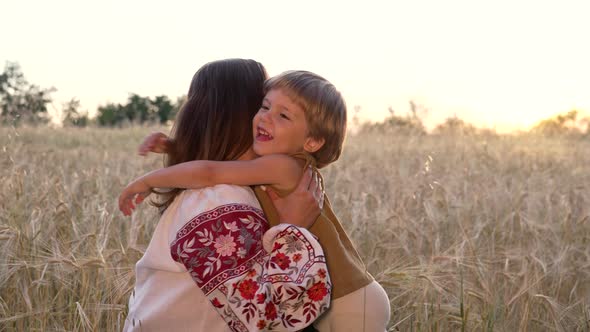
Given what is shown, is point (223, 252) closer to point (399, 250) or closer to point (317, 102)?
point (317, 102)

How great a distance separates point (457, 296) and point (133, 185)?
59.2 inches

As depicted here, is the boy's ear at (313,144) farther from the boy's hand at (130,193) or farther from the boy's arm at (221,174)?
the boy's hand at (130,193)

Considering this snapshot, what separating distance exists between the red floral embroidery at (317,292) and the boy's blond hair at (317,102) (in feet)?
1.56

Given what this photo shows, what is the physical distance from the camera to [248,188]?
220 cm

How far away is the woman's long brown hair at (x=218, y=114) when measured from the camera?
7.39ft

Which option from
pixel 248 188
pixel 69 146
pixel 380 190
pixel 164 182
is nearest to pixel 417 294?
pixel 248 188

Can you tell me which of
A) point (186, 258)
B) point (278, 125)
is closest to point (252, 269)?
point (186, 258)

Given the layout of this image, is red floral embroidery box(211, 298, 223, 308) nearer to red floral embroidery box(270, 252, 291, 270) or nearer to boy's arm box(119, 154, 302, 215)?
red floral embroidery box(270, 252, 291, 270)

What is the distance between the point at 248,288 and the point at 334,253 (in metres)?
Result: 0.30

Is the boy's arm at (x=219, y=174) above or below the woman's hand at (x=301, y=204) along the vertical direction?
above

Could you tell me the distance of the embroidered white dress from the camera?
2016 mm

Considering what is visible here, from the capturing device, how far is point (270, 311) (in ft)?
6.66

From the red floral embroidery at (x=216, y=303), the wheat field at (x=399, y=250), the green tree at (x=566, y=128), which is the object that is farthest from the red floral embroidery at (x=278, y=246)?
the green tree at (x=566, y=128)

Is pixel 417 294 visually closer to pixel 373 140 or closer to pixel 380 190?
pixel 380 190
